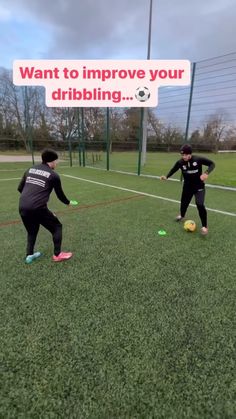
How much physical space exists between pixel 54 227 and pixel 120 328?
152 cm

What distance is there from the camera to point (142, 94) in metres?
11.0

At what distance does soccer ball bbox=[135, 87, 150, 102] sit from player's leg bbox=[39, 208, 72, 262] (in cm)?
913

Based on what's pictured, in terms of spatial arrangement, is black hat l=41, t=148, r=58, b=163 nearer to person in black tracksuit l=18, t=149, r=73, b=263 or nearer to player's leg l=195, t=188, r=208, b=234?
person in black tracksuit l=18, t=149, r=73, b=263

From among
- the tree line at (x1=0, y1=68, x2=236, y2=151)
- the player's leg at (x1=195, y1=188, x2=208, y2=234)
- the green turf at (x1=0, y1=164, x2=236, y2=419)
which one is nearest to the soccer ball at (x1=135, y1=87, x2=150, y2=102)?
the tree line at (x1=0, y1=68, x2=236, y2=151)

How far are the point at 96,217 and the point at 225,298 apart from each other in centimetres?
316

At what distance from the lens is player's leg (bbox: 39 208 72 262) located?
3.09 metres

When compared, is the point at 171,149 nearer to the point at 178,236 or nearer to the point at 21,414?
the point at 178,236

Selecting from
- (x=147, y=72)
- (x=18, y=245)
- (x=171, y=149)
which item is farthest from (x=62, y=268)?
(x=171, y=149)

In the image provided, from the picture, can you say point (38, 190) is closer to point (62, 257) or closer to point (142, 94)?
point (62, 257)

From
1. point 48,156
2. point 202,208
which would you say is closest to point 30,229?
point 48,156

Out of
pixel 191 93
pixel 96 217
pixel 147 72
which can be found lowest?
pixel 96 217

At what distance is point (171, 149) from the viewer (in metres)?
12.5

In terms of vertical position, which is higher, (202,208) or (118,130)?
(118,130)

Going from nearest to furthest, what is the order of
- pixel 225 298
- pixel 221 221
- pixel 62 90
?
pixel 225 298 < pixel 221 221 < pixel 62 90
